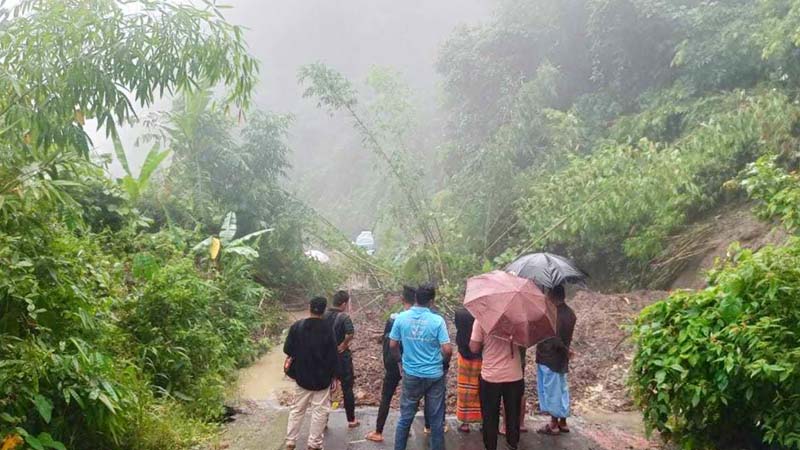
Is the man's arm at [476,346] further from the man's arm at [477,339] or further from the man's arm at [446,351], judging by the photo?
the man's arm at [446,351]

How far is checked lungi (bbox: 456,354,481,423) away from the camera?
5402 mm

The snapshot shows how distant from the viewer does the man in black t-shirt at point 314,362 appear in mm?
5133

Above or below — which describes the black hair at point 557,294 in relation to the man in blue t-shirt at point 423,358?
above

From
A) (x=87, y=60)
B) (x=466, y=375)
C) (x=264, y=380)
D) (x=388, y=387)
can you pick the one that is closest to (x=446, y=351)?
(x=466, y=375)

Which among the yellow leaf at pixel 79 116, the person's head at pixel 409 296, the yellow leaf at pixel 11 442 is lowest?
the yellow leaf at pixel 11 442

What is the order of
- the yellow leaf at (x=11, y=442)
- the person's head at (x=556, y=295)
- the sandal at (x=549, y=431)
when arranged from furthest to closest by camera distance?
the sandal at (x=549, y=431), the person's head at (x=556, y=295), the yellow leaf at (x=11, y=442)

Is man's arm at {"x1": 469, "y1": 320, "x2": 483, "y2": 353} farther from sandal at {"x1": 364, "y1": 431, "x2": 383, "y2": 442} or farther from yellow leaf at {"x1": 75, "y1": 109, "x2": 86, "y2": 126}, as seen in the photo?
yellow leaf at {"x1": 75, "y1": 109, "x2": 86, "y2": 126}

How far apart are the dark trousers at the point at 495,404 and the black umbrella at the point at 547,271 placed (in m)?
1.22

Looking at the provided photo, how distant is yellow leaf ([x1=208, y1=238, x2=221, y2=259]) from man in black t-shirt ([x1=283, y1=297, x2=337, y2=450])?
513cm

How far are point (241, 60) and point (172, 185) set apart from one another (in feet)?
28.7

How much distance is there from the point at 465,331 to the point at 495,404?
26.2 inches

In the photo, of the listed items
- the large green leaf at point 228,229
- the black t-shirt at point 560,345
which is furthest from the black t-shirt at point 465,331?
the large green leaf at point 228,229

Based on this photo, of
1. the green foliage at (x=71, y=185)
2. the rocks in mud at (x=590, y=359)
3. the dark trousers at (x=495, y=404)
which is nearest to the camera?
the green foliage at (x=71, y=185)

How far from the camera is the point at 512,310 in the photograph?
471 centimetres
